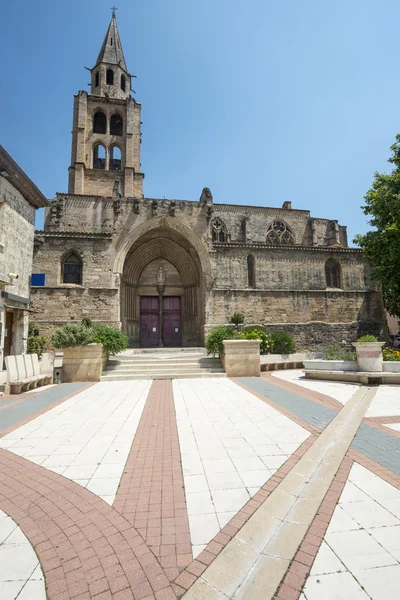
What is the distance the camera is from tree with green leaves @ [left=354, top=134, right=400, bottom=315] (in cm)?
1446

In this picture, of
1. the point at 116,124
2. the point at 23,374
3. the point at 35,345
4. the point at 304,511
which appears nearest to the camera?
the point at 304,511

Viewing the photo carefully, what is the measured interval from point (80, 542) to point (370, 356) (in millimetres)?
9351

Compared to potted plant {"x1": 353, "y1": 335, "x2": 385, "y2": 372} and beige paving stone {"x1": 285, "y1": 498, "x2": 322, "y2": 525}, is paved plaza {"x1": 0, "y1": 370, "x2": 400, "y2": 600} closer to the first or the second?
beige paving stone {"x1": 285, "y1": 498, "x2": 322, "y2": 525}

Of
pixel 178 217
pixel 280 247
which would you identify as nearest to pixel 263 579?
pixel 178 217

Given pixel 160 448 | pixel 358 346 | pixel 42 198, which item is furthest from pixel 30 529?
pixel 42 198

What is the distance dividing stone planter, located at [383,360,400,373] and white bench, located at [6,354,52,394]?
419 inches

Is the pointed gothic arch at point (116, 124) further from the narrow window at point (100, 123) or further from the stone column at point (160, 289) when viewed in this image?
the stone column at point (160, 289)

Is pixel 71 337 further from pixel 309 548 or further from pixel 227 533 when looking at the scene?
pixel 309 548

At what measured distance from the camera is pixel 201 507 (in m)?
2.50

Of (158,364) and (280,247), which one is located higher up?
(280,247)

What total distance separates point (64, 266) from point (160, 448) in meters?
15.5

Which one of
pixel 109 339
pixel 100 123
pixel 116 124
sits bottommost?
pixel 109 339

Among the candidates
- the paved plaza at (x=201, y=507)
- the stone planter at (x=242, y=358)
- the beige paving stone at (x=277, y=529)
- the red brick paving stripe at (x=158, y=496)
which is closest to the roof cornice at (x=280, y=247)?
the stone planter at (x=242, y=358)

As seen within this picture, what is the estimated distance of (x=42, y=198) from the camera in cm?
1223
